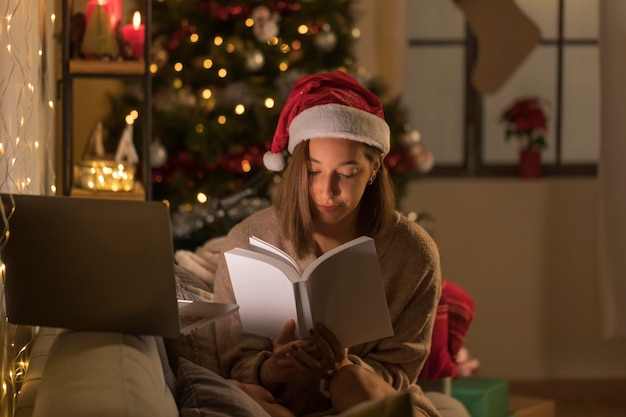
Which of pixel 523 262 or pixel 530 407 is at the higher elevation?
pixel 523 262

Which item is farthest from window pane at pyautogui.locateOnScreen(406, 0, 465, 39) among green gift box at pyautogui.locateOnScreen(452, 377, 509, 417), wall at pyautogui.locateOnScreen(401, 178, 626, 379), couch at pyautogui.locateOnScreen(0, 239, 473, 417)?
couch at pyautogui.locateOnScreen(0, 239, 473, 417)

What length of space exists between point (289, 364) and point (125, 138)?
5.78 ft

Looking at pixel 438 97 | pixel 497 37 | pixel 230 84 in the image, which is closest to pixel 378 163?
pixel 230 84

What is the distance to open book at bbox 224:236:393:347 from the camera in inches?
80.4

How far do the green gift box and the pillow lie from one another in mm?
1113

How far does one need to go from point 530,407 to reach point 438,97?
75.1 inches

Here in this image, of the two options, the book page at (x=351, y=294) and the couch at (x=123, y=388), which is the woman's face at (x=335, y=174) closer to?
the book page at (x=351, y=294)

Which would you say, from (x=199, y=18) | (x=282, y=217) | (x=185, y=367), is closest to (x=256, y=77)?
(x=199, y=18)

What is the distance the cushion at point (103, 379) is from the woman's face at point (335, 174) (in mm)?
478

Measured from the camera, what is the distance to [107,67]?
11.2 feet

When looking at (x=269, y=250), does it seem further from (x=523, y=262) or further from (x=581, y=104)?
(x=581, y=104)

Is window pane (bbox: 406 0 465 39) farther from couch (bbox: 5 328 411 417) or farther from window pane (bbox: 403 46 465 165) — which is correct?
couch (bbox: 5 328 411 417)

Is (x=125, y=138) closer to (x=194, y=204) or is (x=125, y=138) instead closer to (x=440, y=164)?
(x=194, y=204)

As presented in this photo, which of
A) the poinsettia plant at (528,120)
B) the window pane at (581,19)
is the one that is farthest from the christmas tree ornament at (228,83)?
the window pane at (581,19)
